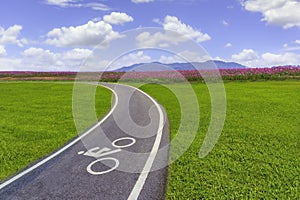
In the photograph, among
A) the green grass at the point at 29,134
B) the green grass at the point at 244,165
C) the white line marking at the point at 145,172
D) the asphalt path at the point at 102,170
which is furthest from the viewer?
the green grass at the point at 29,134

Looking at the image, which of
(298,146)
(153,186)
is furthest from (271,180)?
(298,146)

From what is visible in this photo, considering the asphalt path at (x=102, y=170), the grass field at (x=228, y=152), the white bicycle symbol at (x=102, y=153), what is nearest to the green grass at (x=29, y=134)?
the grass field at (x=228, y=152)

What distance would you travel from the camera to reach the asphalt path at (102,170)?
23.6 feet

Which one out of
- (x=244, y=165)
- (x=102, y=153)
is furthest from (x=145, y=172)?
(x=244, y=165)

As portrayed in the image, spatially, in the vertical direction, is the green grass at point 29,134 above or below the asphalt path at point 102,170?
below

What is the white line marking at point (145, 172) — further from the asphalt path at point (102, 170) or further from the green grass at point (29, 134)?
the green grass at point (29, 134)

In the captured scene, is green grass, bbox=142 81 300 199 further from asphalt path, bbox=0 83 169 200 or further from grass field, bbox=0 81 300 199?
asphalt path, bbox=0 83 169 200

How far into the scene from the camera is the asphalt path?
718 cm

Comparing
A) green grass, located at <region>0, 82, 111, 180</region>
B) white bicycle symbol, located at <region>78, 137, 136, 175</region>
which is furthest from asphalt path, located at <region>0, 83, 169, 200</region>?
green grass, located at <region>0, 82, 111, 180</region>

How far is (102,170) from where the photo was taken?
8727 millimetres

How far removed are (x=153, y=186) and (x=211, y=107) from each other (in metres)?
14.6

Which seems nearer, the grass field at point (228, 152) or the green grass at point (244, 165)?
the green grass at point (244, 165)

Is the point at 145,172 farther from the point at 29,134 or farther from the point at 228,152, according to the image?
the point at 29,134

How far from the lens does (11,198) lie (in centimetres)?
709
